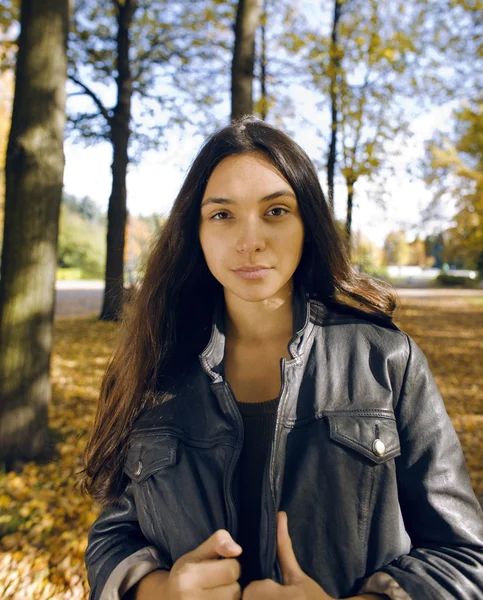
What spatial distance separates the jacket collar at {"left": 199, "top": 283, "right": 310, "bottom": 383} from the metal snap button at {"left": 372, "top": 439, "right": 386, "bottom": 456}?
0.98ft

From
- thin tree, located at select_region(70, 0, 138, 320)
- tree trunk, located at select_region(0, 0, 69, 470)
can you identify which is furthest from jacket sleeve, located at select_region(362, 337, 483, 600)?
thin tree, located at select_region(70, 0, 138, 320)

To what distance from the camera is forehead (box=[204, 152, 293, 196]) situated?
1.39 metres

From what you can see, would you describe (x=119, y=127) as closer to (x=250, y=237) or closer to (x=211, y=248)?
(x=211, y=248)

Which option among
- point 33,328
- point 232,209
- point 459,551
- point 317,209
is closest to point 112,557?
point 459,551

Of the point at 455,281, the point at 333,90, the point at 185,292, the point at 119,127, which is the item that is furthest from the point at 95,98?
the point at 455,281

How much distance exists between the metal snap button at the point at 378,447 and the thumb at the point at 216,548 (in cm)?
40

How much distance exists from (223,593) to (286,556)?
0.55 ft

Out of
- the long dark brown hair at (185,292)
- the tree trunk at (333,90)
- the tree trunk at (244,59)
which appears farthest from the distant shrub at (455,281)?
the long dark brown hair at (185,292)

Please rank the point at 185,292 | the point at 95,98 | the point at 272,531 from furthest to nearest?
the point at 95,98 → the point at 185,292 → the point at 272,531

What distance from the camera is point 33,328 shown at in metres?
3.99

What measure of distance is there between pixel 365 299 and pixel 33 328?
122 inches

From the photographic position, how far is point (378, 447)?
130 centimetres

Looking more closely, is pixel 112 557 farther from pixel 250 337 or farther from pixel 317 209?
pixel 317 209

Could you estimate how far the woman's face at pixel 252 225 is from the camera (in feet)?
4.53
